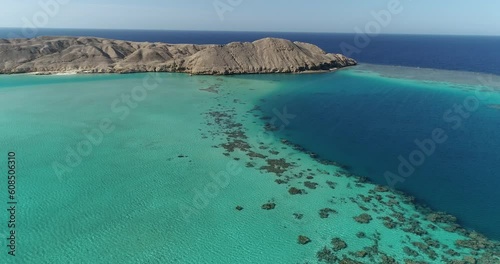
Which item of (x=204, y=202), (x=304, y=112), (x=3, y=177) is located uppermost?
(x=304, y=112)

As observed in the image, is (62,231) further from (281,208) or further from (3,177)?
(281,208)

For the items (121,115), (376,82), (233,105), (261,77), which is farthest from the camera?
(261,77)

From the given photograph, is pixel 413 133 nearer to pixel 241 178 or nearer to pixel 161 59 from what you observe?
pixel 241 178

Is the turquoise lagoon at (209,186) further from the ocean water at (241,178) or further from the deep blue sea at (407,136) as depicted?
the deep blue sea at (407,136)

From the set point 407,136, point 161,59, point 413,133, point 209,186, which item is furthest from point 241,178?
point 161,59

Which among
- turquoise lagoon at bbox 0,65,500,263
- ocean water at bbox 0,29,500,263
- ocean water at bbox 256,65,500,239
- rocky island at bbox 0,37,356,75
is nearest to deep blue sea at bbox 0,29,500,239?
ocean water at bbox 256,65,500,239

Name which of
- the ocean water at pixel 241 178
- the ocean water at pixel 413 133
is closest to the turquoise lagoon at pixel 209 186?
the ocean water at pixel 241 178

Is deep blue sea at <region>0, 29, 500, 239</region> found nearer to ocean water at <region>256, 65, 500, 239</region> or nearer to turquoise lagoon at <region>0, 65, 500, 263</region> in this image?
ocean water at <region>256, 65, 500, 239</region>

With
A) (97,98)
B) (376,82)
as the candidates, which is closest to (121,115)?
(97,98)
